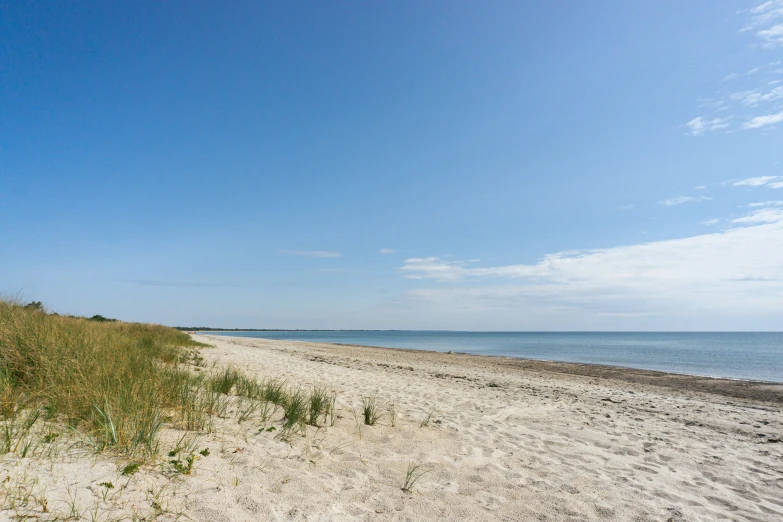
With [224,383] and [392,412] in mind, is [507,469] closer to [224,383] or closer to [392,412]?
[392,412]

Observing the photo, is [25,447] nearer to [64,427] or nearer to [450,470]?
[64,427]

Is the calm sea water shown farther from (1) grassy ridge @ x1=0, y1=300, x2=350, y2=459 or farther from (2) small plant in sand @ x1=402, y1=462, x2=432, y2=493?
(1) grassy ridge @ x1=0, y1=300, x2=350, y2=459

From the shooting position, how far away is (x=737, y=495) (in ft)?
13.5

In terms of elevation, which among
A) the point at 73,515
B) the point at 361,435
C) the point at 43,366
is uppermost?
the point at 43,366

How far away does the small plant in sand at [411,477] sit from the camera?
365 centimetres

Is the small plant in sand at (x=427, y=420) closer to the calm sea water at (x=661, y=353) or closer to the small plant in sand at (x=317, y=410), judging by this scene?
the small plant in sand at (x=317, y=410)

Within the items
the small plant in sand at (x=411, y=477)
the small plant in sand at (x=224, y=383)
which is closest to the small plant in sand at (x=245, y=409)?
the small plant in sand at (x=224, y=383)

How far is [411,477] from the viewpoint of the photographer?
13.0ft

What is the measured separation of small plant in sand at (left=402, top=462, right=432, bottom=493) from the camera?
3650 mm

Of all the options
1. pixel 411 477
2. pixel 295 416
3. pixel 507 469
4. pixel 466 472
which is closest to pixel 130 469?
pixel 295 416

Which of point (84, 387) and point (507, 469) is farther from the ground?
point (84, 387)

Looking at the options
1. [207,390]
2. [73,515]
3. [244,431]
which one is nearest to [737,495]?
[244,431]

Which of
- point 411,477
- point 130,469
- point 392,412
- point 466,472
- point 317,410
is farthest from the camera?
point 392,412

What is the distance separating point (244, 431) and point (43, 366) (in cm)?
236
